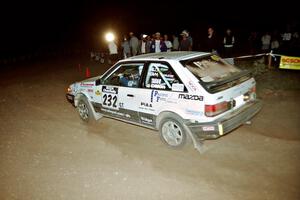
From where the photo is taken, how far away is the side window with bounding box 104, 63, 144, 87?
227 inches

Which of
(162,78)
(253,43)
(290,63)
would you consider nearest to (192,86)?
(162,78)

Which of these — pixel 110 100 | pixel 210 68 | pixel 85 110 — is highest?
pixel 210 68

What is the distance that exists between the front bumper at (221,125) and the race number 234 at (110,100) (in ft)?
6.21

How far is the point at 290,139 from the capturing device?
536 cm

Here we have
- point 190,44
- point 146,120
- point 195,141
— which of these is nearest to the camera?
point 195,141

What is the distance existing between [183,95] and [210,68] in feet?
2.67

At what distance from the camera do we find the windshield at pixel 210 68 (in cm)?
492

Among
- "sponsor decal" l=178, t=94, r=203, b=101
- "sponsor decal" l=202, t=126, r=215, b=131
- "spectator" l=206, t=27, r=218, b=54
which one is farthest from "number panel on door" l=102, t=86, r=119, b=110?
"spectator" l=206, t=27, r=218, b=54

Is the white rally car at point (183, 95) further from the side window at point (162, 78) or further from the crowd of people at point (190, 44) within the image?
the crowd of people at point (190, 44)

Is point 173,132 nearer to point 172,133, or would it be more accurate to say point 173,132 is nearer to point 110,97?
point 172,133

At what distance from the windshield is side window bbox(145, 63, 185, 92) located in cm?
30

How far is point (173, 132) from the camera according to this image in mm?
5305

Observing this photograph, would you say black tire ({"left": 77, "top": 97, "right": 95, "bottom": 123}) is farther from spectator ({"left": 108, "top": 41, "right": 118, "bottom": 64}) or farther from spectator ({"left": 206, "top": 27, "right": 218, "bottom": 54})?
spectator ({"left": 108, "top": 41, "right": 118, "bottom": 64})

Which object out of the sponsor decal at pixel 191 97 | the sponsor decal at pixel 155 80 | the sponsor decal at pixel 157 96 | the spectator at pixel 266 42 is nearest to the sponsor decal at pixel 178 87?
the sponsor decal at pixel 191 97
